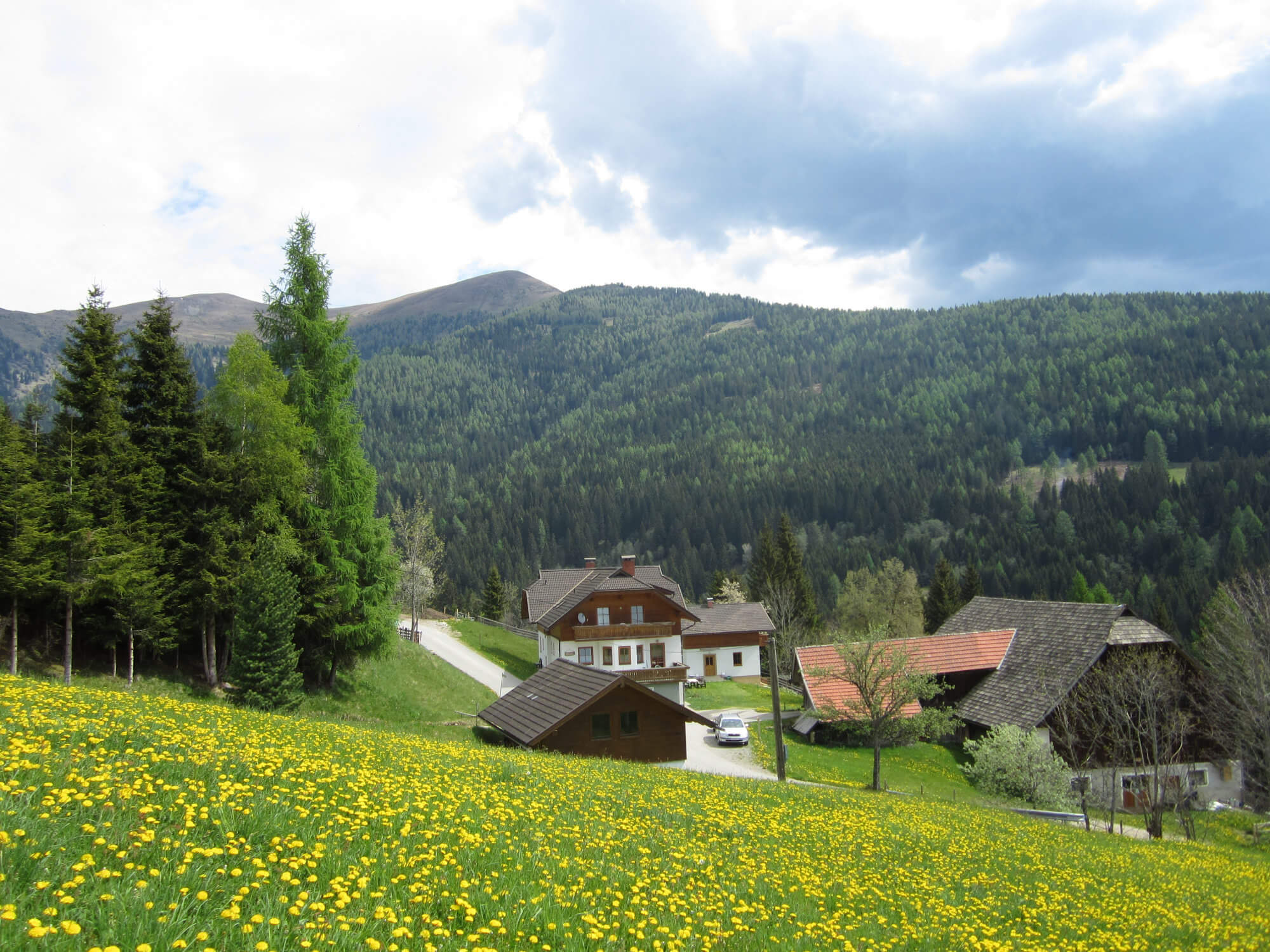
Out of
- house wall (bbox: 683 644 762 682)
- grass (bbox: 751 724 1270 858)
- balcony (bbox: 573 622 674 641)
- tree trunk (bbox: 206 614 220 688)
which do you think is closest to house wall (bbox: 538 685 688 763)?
grass (bbox: 751 724 1270 858)

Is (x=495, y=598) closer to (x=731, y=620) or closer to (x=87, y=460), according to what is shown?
(x=731, y=620)

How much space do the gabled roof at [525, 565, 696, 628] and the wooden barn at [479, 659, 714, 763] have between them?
2753 cm

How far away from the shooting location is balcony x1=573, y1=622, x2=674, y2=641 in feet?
186

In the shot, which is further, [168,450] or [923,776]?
[923,776]

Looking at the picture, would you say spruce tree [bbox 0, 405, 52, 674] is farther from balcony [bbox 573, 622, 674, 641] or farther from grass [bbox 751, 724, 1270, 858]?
balcony [bbox 573, 622, 674, 641]

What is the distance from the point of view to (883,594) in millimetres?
79438

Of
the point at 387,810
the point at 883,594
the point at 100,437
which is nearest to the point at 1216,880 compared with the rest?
the point at 387,810

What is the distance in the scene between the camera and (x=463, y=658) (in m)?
54.6

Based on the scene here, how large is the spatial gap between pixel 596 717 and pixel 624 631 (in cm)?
3001

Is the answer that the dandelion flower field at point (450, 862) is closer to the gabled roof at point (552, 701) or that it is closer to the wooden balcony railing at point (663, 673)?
the gabled roof at point (552, 701)

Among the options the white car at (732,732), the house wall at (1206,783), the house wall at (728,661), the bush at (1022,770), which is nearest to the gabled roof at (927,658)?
the white car at (732,732)

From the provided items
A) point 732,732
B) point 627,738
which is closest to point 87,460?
point 627,738

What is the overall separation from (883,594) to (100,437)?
72046mm

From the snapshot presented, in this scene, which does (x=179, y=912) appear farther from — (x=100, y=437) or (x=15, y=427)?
(x=15, y=427)
